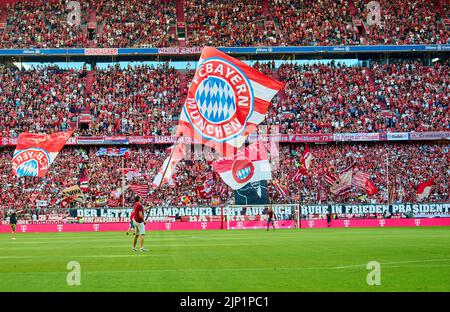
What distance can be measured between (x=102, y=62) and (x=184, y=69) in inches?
354

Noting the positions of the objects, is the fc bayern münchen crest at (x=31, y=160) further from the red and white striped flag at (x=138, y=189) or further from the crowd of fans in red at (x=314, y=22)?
the crowd of fans in red at (x=314, y=22)

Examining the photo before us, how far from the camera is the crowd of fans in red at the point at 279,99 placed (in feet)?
238

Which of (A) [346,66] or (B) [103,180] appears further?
(A) [346,66]

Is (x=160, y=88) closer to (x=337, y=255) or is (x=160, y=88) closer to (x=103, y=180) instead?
(x=103, y=180)

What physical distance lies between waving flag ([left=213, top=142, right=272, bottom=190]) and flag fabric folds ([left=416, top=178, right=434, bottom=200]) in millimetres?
23572

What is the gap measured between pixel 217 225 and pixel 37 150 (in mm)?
18509

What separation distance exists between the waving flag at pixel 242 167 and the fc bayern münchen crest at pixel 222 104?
22541mm

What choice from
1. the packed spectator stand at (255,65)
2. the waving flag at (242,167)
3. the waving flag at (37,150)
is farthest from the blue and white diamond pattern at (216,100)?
the packed spectator stand at (255,65)

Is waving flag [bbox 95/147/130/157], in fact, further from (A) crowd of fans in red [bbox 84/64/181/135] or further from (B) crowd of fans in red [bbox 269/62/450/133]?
(B) crowd of fans in red [bbox 269/62/450/133]

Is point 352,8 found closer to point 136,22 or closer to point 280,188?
point 136,22

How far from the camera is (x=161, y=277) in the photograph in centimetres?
1814

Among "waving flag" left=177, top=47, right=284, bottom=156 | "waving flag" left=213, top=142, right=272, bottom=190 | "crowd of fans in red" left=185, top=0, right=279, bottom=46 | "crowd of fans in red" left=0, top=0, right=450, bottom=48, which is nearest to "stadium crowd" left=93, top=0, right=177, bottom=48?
"crowd of fans in red" left=0, top=0, right=450, bottom=48

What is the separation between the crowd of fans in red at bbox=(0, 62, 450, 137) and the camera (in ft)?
238

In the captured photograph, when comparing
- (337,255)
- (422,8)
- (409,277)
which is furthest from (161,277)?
(422,8)
